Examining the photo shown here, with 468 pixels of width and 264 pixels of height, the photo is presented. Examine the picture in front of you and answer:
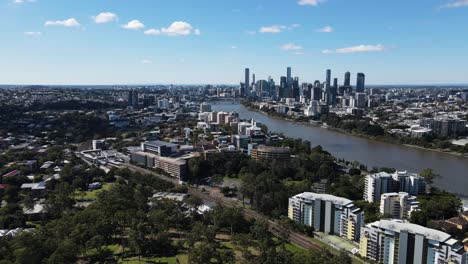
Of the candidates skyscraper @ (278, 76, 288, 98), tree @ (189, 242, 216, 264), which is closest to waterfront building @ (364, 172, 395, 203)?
tree @ (189, 242, 216, 264)

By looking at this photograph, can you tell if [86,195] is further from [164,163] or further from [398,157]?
[398,157]

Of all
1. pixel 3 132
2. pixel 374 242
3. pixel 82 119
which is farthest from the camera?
pixel 82 119

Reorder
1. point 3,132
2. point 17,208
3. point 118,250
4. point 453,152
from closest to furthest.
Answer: point 118,250 < point 17,208 < point 453,152 < point 3,132

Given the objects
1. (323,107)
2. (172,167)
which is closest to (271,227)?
(172,167)

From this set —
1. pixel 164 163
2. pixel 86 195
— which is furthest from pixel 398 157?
pixel 86 195

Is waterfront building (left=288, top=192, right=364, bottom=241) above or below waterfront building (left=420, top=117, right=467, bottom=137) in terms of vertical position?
below

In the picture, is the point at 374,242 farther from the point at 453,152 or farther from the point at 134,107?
the point at 134,107

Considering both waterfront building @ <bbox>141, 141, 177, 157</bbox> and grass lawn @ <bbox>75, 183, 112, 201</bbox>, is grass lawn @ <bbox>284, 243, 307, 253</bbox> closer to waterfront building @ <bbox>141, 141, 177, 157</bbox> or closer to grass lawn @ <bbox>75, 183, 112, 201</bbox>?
grass lawn @ <bbox>75, 183, 112, 201</bbox>
